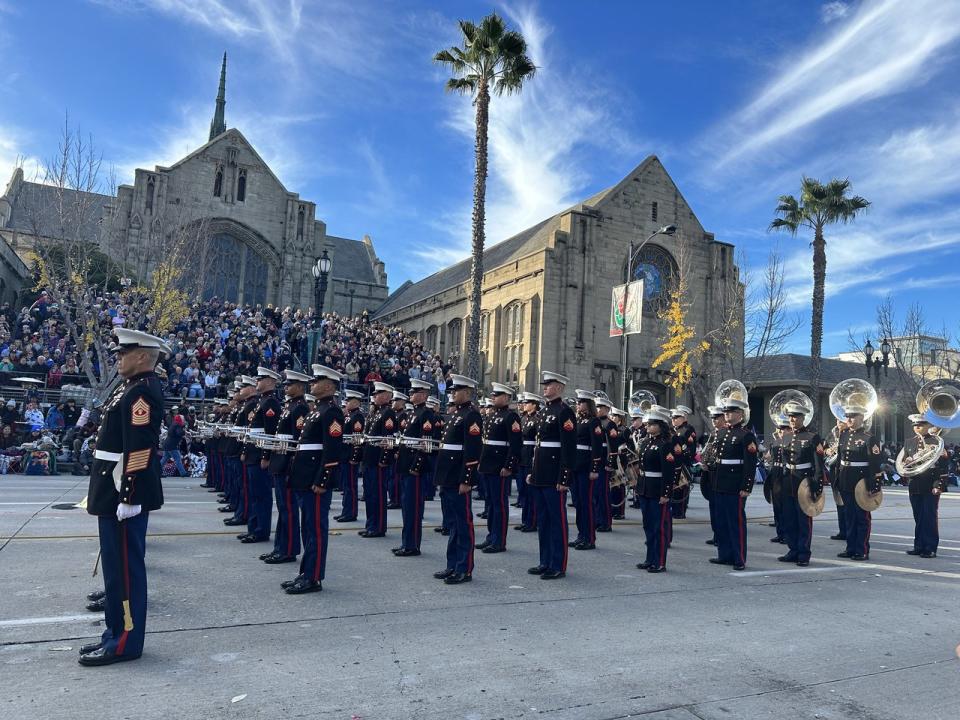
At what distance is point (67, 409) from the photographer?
20.5m

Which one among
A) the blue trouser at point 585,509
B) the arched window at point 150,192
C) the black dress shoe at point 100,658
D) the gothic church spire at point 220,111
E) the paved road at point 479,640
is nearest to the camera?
the paved road at point 479,640

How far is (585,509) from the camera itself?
10.2m

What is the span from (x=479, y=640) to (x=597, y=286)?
33.0 metres

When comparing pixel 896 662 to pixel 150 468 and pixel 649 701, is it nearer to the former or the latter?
pixel 649 701

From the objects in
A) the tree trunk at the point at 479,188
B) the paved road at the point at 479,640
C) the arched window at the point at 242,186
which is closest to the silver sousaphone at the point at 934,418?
the paved road at the point at 479,640

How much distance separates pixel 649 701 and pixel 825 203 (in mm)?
33315

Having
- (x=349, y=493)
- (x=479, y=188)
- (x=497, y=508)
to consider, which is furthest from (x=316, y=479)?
(x=479, y=188)

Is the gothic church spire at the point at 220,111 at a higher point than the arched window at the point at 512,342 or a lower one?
higher

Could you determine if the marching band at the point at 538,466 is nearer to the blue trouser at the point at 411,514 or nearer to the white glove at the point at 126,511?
the blue trouser at the point at 411,514

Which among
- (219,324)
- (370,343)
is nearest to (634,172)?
(370,343)

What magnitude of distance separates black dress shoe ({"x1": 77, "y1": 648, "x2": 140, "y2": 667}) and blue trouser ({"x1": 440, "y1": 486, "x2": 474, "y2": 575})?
356 centimetres

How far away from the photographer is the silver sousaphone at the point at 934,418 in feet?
35.7

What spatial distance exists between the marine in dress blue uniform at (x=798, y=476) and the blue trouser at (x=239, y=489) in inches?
305

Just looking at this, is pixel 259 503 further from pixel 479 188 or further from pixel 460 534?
pixel 479 188
